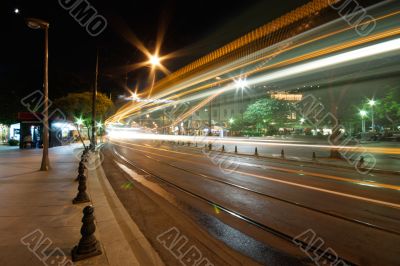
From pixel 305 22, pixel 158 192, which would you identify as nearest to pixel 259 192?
pixel 158 192

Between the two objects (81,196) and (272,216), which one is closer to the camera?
(272,216)

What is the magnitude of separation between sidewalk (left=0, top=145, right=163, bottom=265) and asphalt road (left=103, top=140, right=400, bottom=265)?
45 cm

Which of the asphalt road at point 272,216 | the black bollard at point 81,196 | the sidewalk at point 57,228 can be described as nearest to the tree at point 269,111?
the asphalt road at point 272,216

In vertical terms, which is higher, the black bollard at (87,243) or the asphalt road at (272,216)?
the black bollard at (87,243)

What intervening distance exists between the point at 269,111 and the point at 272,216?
5503cm

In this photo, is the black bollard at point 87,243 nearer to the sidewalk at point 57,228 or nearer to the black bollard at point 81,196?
the sidewalk at point 57,228

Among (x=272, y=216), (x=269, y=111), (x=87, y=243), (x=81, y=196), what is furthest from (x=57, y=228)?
(x=269, y=111)

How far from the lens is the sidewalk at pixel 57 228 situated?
443cm

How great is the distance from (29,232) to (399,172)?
15638mm

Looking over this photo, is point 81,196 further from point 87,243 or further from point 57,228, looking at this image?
point 87,243

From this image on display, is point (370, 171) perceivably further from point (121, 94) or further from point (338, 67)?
point (121, 94)

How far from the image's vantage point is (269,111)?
60188 millimetres

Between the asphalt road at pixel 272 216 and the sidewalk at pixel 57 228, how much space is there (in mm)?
454

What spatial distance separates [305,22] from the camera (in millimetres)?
20562
